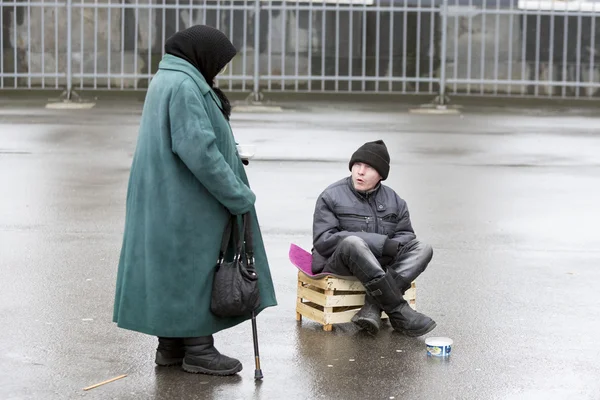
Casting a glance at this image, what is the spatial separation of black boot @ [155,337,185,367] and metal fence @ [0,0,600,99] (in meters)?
13.9

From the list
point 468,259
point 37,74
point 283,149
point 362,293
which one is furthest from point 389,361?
point 37,74

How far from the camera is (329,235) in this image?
696 cm

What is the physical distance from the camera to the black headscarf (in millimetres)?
5914

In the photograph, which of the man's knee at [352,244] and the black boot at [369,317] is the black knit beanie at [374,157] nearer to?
the man's knee at [352,244]

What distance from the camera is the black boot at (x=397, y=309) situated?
6.74m

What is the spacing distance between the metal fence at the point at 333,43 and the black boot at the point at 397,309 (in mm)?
13219

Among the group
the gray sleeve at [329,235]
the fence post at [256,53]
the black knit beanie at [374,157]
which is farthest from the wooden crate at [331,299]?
the fence post at [256,53]

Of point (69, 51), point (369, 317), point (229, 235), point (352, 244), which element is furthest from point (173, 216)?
point (69, 51)

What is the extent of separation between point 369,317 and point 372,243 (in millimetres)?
401

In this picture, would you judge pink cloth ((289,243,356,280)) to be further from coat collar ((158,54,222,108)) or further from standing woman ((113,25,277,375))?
coat collar ((158,54,222,108))

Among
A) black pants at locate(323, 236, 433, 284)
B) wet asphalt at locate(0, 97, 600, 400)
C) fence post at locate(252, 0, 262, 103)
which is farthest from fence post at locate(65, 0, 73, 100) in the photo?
black pants at locate(323, 236, 433, 284)

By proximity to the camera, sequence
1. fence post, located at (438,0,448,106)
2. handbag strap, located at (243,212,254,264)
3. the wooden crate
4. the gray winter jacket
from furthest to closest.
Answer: fence post, located at (438,0,448,106)
the gray winter jacket
the wooden crate
handbag strap, located at (243,212,254,264)

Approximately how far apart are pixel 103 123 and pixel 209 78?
36.5 ft

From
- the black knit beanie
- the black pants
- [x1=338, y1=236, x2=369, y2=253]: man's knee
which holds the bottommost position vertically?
the black pants
